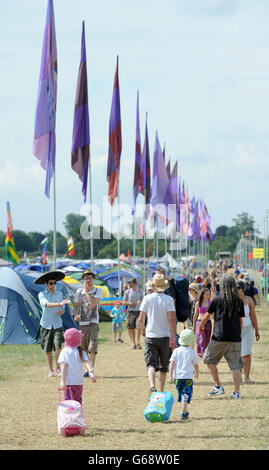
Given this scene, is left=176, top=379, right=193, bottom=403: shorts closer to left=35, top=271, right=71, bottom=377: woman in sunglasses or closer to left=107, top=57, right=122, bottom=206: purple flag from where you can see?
left=35, top=271, right=71, bottom=377: woman in sunglasses

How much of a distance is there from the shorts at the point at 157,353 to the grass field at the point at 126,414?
568mm

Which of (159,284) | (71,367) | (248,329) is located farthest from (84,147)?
(71,367)

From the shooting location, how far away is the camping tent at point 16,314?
20.5 meters

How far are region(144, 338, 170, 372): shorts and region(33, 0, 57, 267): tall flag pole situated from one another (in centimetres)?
686

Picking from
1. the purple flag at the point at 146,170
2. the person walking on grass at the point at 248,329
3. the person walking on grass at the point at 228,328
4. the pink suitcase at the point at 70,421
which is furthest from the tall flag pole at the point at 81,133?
the pink suitcase at the point at 70,421

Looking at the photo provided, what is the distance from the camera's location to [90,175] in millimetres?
22516

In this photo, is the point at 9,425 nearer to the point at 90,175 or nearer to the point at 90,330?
the point at 90,330

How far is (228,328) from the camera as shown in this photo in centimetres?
1120

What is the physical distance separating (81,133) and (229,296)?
10.2 metres

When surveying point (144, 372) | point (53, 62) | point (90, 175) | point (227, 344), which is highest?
point (53, 62)

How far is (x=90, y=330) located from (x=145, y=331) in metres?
2.48

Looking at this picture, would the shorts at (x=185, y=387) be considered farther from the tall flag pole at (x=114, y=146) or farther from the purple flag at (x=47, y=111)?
the tall flag pole at (x=114, y=146)

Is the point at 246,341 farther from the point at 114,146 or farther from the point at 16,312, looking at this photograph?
the point at 114,146
